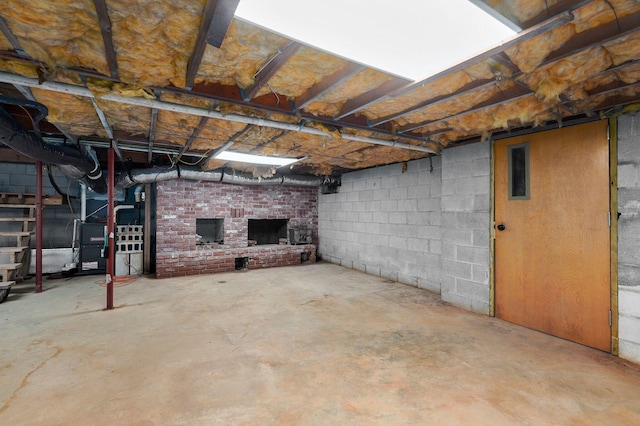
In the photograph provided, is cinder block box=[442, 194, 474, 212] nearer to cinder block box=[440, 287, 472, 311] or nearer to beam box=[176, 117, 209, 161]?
cinder block box=[440, 287, 472, 311]

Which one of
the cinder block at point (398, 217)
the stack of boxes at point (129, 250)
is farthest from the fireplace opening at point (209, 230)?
the cinder block at point (398, 217)

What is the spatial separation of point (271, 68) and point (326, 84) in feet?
1.46

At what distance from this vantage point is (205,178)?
5.57m

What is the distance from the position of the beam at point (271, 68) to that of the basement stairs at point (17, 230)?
196 inches

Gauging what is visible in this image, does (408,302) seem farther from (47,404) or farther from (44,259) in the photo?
(44,259)

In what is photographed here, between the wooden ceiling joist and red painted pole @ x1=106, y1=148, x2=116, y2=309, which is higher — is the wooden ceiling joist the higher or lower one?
the higher one

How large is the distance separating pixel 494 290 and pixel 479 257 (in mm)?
421

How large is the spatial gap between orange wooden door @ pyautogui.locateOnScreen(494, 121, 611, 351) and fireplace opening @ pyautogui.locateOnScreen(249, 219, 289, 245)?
5.10 meters

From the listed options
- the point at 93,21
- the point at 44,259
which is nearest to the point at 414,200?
the point at 93,21

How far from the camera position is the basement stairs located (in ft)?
15.4

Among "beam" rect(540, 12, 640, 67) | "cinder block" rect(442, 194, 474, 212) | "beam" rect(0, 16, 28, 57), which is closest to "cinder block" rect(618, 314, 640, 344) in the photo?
"cinder block" rect(442, 194, 474, 212)

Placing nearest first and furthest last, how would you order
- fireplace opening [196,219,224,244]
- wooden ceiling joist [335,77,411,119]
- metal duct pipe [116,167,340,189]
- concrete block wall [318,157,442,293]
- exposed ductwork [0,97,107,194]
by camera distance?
wooden ceiling joist [335,77,411,119] < exposed ductwork [0,97,107,194] < concrete block wall [318,157,442,293] < metal duct pipe [116,167,340,189] < fireplace opening [196,219,224,244]

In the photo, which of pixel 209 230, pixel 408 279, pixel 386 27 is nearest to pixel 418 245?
pixel 408 279

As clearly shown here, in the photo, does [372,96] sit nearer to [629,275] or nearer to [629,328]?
[629,275]
